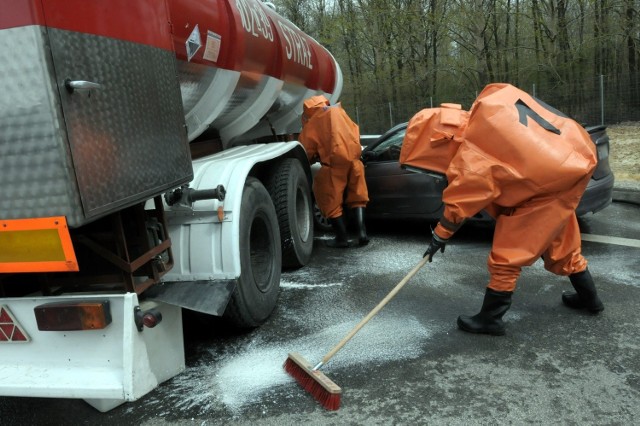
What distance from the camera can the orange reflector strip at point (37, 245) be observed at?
1914 mm

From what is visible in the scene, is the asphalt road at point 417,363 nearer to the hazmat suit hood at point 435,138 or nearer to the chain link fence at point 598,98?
the hazmat suit hood at point 435,138

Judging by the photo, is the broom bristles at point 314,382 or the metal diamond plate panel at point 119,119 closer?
Result: the metal diamond plate panel at point 119,119

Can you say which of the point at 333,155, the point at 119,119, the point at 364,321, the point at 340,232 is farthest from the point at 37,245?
the point at 340,232

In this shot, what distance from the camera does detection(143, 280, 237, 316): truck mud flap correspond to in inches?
107

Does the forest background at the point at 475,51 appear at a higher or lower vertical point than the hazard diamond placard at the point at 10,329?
higher

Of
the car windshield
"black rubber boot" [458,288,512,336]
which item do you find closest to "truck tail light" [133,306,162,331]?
"black rubber boot" [458,288,512,336]

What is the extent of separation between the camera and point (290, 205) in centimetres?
461

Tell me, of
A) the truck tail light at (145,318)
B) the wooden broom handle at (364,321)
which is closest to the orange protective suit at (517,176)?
the wooden broom handle at (364,321)

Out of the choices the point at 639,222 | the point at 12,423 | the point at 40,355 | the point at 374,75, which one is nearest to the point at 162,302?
the point at 40,355

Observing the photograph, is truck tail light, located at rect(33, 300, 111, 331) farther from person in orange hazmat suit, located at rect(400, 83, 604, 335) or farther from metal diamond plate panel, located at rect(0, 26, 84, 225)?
person in orange hazmat suit, located at rect(400, 83, 604, 335)

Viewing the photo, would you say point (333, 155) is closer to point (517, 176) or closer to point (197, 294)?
point (517, 176)

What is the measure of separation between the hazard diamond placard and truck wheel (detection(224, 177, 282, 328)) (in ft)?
3.87

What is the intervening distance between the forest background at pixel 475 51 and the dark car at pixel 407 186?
381 inches

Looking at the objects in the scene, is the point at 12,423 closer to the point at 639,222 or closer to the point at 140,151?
the point at 140,151
